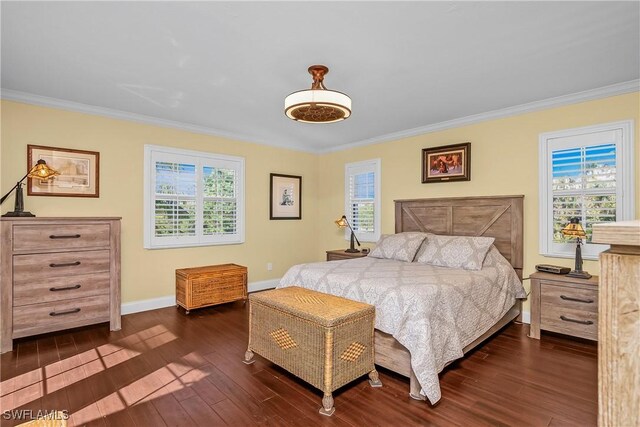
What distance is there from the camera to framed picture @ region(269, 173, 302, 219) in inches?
221

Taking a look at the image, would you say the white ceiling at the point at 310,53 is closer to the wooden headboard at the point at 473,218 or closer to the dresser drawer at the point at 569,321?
the wooden headboard at the point at 473,218

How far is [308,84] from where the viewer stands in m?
3.22

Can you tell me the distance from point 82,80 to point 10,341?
246 cm

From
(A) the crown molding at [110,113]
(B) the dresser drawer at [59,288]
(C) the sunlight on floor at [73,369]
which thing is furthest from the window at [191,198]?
(C) the sunlight on floor at [73,369]

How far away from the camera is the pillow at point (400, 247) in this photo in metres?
4.00

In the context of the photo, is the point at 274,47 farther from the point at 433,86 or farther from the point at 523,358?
the point at 523,358

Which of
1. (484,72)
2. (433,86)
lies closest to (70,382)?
(433,86)

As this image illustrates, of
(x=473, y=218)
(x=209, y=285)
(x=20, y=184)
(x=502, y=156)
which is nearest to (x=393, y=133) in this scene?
(x=502, y=156)

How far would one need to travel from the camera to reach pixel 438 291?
251 cm

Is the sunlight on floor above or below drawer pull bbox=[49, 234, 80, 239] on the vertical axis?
below

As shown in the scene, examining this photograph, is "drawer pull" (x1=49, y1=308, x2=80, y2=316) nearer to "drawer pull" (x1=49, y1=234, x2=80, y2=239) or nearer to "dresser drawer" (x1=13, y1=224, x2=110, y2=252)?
"dresser drawer" (x1=13, y1=224, x2=110, y2=252)

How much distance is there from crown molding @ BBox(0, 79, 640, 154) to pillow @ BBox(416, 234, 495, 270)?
1.53m

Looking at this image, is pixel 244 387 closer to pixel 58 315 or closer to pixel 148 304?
pixel 58 315
